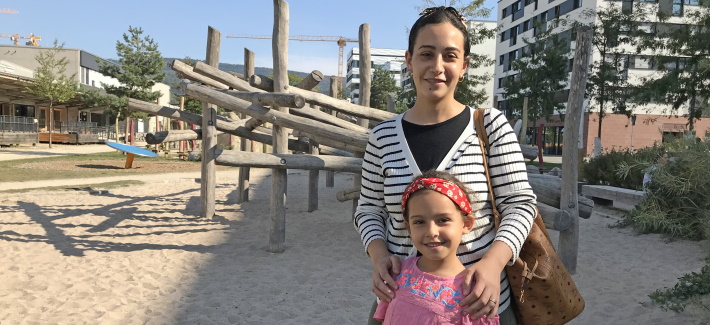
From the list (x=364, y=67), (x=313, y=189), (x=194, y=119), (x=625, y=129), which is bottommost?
(x=313, y=189)

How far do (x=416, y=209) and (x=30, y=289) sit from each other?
4.92 metres

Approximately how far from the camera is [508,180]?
142 cm

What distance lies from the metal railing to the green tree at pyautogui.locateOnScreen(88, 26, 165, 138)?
360 centimetres

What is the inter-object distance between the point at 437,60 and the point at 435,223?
0.49m

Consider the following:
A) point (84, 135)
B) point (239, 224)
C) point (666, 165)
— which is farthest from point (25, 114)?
point (666, 165)

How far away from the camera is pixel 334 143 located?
6457mm

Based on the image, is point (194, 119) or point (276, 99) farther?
point (194, 119)

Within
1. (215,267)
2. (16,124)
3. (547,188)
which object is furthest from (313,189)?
(16,124)

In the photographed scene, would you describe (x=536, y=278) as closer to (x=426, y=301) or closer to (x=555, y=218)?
(x=426, y=301)

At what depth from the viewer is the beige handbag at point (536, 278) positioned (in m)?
1.45

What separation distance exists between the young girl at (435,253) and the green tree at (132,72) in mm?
29162

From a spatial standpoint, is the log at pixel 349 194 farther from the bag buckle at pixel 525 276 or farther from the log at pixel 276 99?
the bag buckle at pixel 525 276

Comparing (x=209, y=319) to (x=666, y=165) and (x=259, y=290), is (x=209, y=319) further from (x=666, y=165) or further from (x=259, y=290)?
(x=666, y=165)

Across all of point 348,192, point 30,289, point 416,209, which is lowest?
point 30,289
